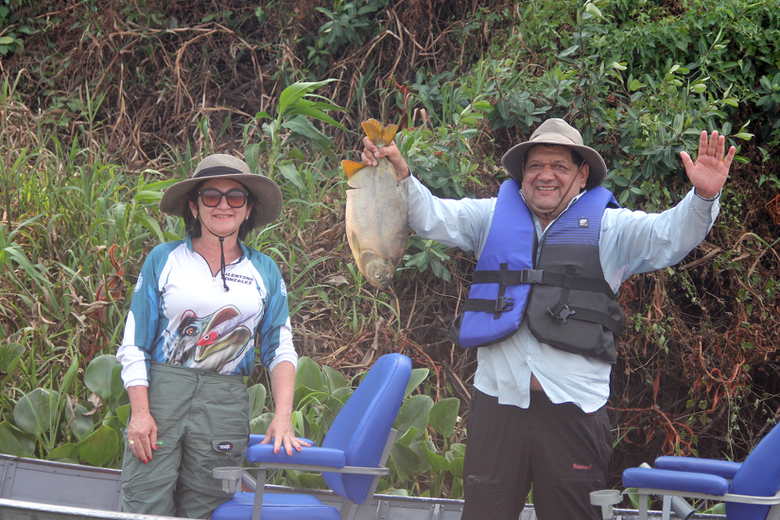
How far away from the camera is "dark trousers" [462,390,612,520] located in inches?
81.6

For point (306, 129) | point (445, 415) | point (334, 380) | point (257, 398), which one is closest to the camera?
point (257, 398)

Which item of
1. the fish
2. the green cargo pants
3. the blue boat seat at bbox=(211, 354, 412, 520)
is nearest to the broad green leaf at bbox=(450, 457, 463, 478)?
the blue boat seat at bbox=(211, 354, 412, 520)

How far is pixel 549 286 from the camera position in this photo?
2223 millimetres

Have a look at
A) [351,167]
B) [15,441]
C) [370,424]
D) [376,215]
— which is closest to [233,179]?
[351,167]

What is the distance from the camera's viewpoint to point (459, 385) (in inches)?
165

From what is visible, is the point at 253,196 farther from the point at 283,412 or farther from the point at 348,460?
the point at 348,460

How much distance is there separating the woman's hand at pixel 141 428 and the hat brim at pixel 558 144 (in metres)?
1.46

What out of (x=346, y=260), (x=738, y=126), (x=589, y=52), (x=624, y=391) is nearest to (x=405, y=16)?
(x=589, y=52)

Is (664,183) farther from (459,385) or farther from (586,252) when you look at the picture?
(586,252)

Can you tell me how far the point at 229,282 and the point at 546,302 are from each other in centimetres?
105

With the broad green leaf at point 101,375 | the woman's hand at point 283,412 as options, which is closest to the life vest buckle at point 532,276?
the woman's hand at point 283,412

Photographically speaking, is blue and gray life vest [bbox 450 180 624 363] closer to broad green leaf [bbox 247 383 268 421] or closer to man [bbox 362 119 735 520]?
man [bbox 362 119 735 520]

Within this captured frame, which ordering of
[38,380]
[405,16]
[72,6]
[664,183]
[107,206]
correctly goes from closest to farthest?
[38,380]
[664,183]
[107,206]
[405,16]
[72,6]

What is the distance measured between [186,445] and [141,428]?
16cm
